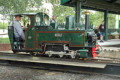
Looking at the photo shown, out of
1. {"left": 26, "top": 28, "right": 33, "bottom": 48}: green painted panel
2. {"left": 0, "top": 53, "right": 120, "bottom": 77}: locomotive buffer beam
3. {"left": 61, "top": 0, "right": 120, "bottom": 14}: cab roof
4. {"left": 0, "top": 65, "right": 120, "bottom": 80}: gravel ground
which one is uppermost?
{"left": 61, "top": 0, "right": 120, "bottom": 14}: cab roof

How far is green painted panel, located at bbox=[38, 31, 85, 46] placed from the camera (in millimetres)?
6796

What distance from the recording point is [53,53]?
7074 mm

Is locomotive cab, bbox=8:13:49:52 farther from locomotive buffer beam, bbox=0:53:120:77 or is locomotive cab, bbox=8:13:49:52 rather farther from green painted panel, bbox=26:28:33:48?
locomotive buffer beam, bbox=0:53:120:77

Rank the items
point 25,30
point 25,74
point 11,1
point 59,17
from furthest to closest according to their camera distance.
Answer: point 59,17, point 11,1, point 25,30, point 25,74

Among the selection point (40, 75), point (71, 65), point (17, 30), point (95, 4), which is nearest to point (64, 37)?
point (71, 65)

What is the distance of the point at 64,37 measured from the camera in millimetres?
6965

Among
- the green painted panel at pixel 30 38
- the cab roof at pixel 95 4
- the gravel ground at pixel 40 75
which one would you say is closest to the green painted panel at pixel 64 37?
the green painted panel at pixel 30 38

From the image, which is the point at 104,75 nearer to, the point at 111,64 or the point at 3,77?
the point at 111,64

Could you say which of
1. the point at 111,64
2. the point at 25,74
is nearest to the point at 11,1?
the point at 25,74

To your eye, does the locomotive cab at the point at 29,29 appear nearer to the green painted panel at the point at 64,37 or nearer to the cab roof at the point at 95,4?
the green painted panel at the point at 64,37

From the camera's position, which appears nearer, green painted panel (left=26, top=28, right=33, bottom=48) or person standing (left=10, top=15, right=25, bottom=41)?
green painted panel (left=26, top=28, right=33, bottom=48)

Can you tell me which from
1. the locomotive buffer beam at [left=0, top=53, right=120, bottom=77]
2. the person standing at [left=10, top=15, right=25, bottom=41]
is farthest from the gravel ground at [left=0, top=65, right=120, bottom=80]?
the person standing at [left=10, top=15, right=25, bottom=41]

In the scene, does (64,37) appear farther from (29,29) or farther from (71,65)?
(29,29)

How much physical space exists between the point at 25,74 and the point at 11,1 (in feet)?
30.0
